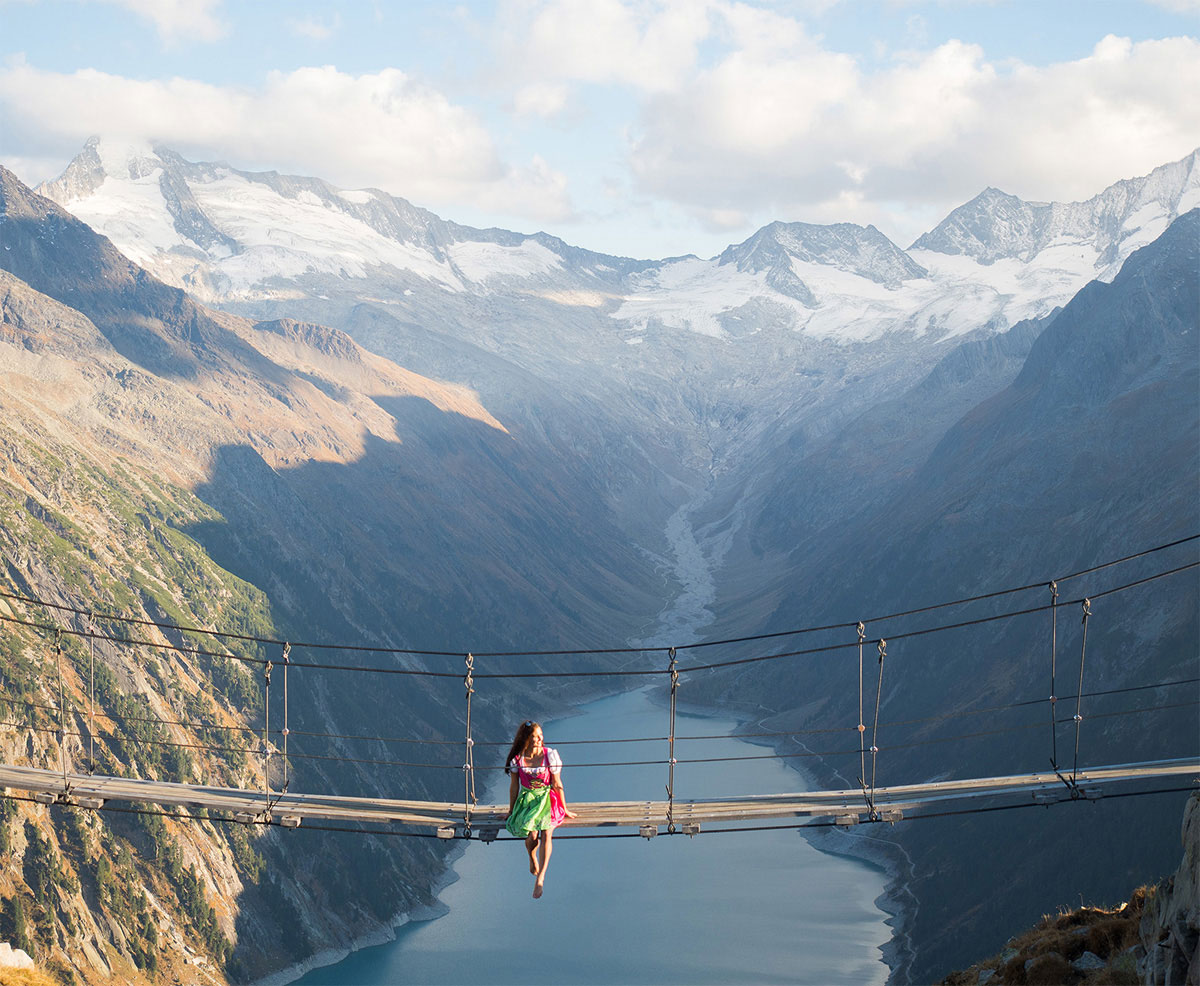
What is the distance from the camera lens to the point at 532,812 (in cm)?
1470

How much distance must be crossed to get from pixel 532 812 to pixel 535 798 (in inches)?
6.9

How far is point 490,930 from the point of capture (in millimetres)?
71062

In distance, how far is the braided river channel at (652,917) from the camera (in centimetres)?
6438

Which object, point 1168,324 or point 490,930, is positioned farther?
point 1168,324

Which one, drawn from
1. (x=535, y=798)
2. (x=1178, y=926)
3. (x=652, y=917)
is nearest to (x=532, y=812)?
(x=535, y=798)

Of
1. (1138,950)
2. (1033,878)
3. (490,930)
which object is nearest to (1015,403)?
(1033,878)

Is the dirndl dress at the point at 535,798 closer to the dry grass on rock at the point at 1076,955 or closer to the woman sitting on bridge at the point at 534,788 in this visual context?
the woman sitting on bridge at the point at 534,788

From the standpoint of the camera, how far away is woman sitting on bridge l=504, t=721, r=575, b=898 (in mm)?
14562

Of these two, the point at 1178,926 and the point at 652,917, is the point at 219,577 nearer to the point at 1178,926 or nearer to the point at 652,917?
the point at 652,917

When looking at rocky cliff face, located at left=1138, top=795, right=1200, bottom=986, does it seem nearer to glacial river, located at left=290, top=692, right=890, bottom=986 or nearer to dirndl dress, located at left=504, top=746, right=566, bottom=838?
dirndl dress, located at left=504, top=746, right=566, bottom=838

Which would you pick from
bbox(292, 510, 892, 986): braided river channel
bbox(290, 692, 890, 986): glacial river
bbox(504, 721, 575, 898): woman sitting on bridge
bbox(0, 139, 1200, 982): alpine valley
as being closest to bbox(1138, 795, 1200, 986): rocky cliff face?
bbox(504, 721, 575, 898): woman sitting on bridge

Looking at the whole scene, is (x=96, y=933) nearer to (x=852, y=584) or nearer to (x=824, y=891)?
(x=824, y=891)

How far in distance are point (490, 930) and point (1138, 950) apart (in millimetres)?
60282

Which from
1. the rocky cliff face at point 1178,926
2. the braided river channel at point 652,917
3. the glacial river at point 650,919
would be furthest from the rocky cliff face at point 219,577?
the rocky cliff face at point 1178,926
